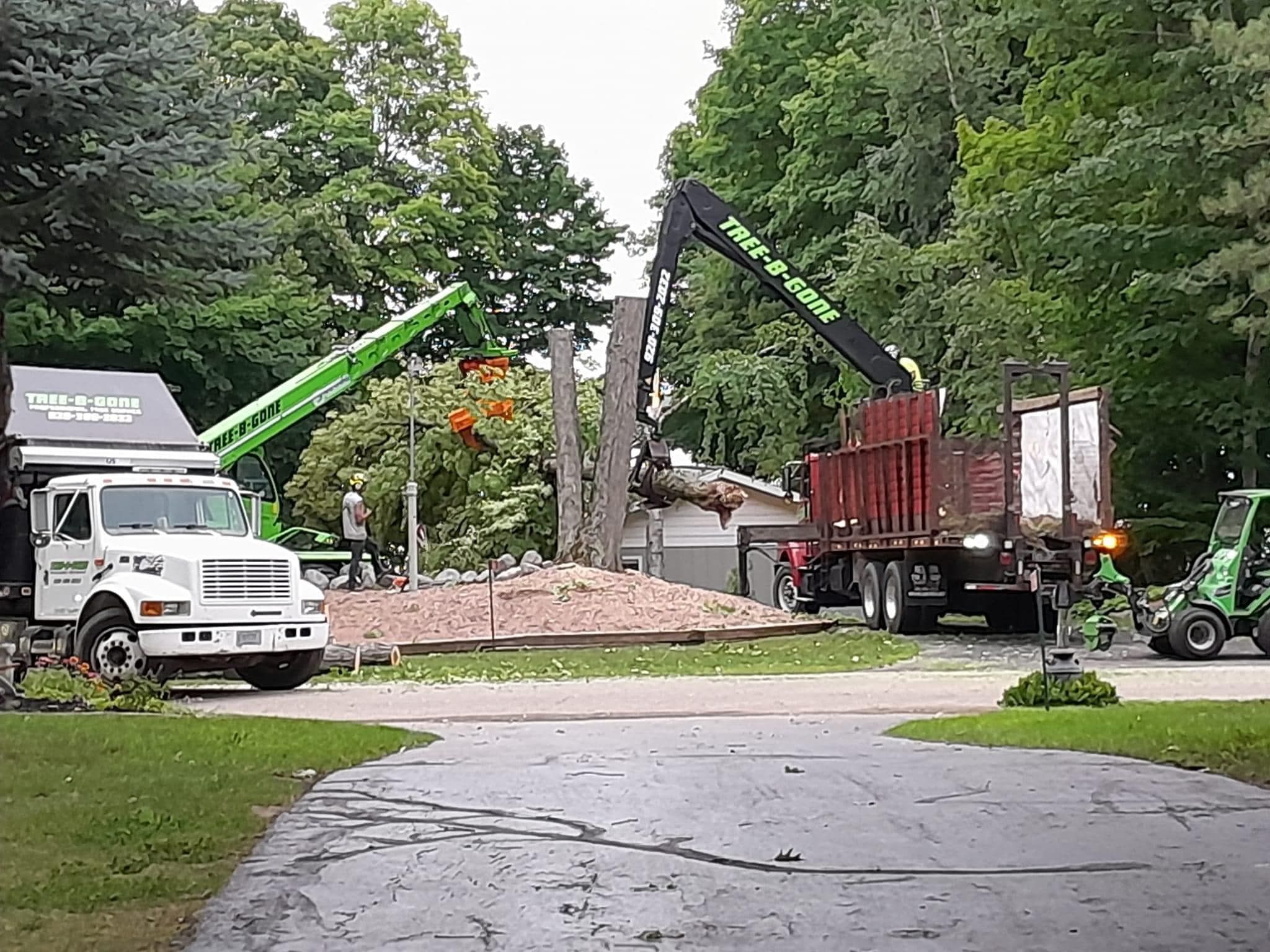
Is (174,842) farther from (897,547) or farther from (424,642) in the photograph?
(897,547)

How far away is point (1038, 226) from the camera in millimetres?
27891

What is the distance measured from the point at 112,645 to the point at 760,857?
11.2 meters

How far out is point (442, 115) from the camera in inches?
2063

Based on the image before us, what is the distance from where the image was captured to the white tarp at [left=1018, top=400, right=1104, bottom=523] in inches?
927

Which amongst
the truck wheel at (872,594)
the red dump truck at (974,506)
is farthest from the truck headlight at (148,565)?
the truck wheel at (872,594)

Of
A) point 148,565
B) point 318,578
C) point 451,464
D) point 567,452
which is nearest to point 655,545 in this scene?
point 451,464

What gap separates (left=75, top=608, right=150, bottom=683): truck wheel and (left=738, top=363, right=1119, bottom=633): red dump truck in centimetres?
998

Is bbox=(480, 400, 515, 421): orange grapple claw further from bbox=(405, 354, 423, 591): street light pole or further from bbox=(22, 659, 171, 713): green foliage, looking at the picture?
bbox=(22, 659, 171, 713): green foliage

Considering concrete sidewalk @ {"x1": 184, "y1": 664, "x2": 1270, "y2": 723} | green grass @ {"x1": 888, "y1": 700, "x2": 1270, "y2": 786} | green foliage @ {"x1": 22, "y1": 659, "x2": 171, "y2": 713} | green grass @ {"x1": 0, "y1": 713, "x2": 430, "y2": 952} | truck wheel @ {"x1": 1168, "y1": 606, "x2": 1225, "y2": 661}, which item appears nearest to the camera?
green grass @ {"x1": 0, "y1": 713, "x2": 430, "y2": 952}

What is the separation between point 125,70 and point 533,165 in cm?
4554

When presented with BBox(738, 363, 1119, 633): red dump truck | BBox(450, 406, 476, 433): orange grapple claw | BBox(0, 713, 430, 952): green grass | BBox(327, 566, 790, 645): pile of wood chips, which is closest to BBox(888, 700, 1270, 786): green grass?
BBox(0, 713, 430, 952): green grass

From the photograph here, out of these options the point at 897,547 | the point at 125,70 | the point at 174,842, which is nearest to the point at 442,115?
the point at 897,547

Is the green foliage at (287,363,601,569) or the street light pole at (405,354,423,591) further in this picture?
the green foliage at (287,363,601,569)

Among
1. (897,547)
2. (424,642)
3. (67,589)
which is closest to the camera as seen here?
(67,589)
